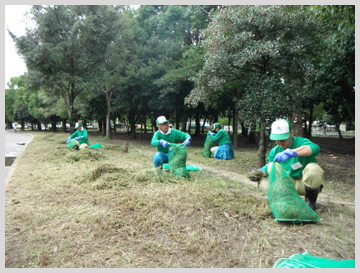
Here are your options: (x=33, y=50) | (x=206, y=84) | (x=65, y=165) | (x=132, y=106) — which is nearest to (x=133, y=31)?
(x=132, y=106)

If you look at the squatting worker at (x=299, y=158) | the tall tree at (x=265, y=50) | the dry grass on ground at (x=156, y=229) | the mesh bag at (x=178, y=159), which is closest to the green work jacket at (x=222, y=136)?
the tall tree at (x=265, y=50)

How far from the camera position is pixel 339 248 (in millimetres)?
2518

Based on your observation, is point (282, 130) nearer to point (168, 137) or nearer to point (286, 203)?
point (286, 203)

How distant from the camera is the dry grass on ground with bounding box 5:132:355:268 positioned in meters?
2.39

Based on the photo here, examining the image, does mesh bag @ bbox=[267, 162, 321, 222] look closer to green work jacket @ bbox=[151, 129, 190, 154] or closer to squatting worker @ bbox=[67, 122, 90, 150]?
green work jacket @ bbox=[151, 129, 190, 154]

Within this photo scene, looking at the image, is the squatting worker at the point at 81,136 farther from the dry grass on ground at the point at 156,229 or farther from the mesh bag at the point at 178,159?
the mesh bag at the point at 178,159

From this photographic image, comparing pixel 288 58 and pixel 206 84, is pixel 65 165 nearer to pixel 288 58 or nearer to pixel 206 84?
pixel 206 84

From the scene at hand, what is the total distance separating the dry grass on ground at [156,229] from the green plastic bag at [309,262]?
0.12 meters

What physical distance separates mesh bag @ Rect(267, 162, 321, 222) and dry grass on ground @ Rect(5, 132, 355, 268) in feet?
0.33

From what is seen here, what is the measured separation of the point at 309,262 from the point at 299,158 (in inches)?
60.4

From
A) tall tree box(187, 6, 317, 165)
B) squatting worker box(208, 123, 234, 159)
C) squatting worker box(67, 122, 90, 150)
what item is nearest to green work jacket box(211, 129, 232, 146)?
squatting worker box(208, 123, 234, 159)

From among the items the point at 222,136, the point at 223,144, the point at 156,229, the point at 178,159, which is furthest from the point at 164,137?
the point at 223,144

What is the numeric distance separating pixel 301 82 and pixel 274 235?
205 inches

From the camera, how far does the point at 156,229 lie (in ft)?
9.46
